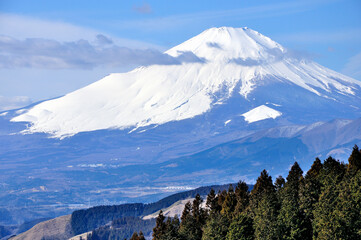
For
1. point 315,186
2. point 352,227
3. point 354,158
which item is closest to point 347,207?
point 352,227

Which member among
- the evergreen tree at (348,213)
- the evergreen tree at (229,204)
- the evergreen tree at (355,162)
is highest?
the evergreen tree at (355,162)

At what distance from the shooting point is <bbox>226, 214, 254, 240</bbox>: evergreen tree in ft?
244

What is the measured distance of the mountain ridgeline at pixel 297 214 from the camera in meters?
66.6

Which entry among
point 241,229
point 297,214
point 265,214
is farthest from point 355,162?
point 241,229

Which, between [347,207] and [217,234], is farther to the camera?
[217,234]

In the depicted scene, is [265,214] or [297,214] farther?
[265,214]

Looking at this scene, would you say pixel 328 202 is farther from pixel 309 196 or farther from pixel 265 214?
pixel 265 214

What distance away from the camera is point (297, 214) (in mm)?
73500

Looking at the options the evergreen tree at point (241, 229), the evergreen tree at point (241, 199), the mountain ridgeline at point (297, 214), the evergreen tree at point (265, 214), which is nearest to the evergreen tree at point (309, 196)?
the mountain ridgeline at point (297, 214)

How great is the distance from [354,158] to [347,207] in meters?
21.3

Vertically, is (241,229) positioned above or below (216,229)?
below

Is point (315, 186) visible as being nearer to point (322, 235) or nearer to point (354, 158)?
point (354, 158)

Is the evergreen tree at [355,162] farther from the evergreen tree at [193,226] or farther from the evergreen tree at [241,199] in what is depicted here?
the evergreen tree at [193,226]

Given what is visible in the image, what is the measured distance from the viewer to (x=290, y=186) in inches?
3285
